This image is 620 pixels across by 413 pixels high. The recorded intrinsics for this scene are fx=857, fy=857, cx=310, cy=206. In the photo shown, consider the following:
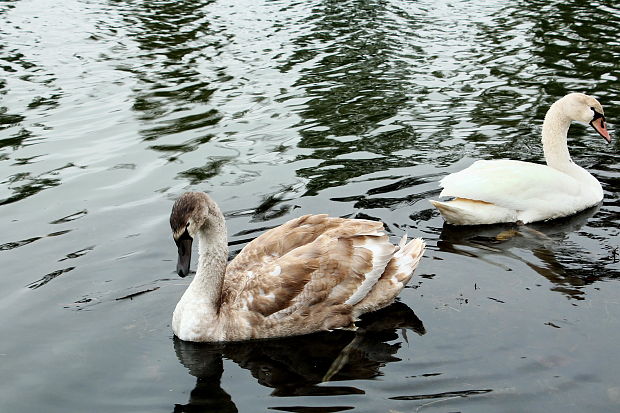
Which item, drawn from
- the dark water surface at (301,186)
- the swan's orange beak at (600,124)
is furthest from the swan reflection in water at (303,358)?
the swan's orange beak at (600,124)

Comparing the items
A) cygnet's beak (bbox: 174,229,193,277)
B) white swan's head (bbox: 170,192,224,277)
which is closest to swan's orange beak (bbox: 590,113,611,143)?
white swan's head (bbox: 170,192,224,277)

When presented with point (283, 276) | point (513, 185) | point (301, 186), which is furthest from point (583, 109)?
Result: point (283, 276)

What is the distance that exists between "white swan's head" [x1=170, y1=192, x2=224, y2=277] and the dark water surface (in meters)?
0.79

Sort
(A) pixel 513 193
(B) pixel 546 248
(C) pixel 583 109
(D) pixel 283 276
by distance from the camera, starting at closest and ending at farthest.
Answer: (D) pixel 283 276
(B) pixel 546 248
(A) pixel 513 193
(C) pixel 583 109

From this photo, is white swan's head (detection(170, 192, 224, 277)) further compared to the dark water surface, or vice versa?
white swan's head (detection(170, 192, 224, 277))

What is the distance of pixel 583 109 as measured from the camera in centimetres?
1102

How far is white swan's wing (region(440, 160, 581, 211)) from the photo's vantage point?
9.78 m

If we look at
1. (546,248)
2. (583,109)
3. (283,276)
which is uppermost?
(283,276)

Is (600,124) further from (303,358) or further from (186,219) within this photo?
(186,219)

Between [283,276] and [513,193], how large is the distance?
3.44 metres

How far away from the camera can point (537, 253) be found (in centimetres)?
A: 919

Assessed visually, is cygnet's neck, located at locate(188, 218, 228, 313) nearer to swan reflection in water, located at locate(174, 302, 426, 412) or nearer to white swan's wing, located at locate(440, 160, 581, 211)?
swan reflection in water, located at locate(174, 302, 426, 412)

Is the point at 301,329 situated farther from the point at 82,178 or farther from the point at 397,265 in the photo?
the point at 82,178

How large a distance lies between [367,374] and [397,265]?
1.56 m
